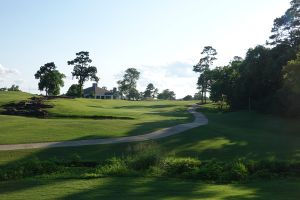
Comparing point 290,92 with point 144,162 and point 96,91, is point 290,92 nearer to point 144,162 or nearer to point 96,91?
point 144,162

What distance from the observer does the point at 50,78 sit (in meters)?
82.4

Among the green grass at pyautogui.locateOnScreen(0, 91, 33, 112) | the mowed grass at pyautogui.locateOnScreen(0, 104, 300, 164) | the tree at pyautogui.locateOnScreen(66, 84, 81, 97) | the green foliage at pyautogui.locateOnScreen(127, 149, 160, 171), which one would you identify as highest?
the tree at pyautogui.locateOnScreen(66, 84, 81, 97)

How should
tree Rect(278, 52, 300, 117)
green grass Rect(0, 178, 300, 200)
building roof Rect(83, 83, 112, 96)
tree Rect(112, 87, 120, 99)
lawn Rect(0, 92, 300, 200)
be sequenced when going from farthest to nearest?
tree Rect(112, 87, 120, 99)
building roof Rect(83, 83, 112, 96)
tree Rect(278, 52, 300, 117)
lawn Rect(0, 92, 300, 200)
green grass Rect(0, 178, 300, 200)

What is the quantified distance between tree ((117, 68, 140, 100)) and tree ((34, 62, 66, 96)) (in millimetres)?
65188

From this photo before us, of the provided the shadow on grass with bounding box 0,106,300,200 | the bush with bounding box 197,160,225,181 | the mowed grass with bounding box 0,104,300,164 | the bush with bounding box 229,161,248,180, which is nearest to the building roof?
the shadow on grass with bounding box 0,106,300,200

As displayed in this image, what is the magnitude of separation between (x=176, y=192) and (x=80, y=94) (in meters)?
93.1

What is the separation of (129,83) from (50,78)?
71.0 metres

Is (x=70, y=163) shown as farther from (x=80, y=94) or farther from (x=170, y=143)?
(x=80, y=94)

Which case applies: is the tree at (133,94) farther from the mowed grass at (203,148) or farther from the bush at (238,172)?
the bush at (238,172)

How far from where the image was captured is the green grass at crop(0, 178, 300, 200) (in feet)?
33.0

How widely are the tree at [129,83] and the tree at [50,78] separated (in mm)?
65188

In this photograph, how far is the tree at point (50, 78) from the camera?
82.8 meters

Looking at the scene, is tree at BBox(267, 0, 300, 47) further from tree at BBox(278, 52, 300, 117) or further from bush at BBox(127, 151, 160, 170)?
bush at BBox(127, 151, 160, 170)

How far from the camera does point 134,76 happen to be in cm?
15388
